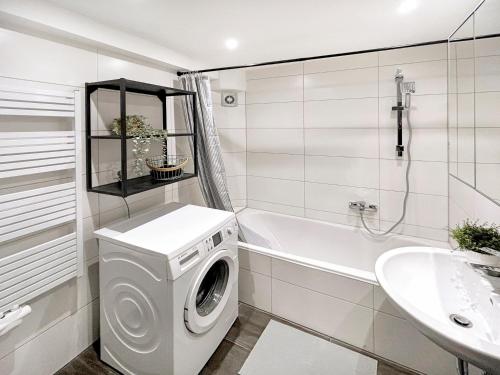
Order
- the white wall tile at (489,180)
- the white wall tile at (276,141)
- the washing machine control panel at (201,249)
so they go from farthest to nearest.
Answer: the white wall tile at (276,141), the washing machine control panel at (201,249), the white wall tile at (489,180)

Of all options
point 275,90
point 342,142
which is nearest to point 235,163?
point 275,90

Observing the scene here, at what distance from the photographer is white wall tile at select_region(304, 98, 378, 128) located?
2.55m

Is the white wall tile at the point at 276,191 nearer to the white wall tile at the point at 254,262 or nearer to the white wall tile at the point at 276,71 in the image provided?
the white wall tile at the point at 254,262

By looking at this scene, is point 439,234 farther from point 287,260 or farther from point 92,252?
point 92,252

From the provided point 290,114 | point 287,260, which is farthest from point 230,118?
point 287,260

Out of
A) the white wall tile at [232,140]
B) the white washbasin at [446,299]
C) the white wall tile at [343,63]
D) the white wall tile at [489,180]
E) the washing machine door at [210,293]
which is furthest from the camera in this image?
the white wall tile at [232,140]

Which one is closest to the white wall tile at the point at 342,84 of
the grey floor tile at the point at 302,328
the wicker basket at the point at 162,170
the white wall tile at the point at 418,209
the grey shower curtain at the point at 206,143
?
the white wall tile at the point at 418,209

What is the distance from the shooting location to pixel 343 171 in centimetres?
275

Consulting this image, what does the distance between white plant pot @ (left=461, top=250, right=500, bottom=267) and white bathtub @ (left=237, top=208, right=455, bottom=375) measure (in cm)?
66

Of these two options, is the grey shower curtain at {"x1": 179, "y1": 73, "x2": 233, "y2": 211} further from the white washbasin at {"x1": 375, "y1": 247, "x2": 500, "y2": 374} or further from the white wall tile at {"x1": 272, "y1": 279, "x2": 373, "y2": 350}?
the white washbasin at {"x1": 375, "y1": 247, "x2": 500, "y2": 374}

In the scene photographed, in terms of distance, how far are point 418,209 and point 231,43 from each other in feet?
7.09

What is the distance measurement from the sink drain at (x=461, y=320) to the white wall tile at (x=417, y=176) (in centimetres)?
154

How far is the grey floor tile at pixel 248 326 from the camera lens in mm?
1954

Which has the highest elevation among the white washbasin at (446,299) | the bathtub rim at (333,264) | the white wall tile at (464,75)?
the white wall tile at (464,75)
